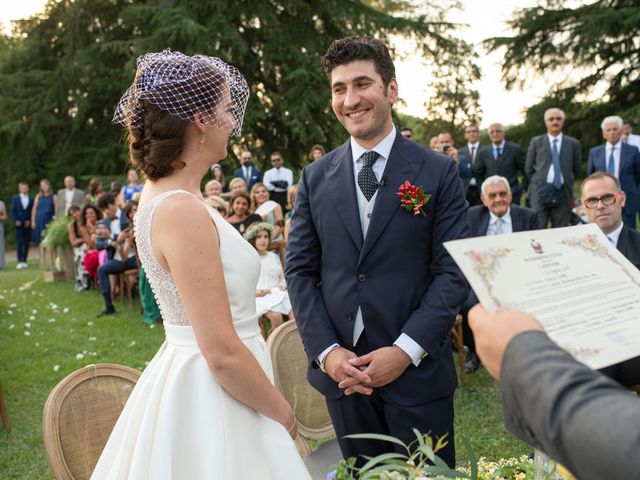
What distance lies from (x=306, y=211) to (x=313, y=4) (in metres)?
18.9

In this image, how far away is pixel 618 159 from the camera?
30.9ft

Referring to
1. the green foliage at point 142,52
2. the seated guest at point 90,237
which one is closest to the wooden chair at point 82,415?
the seated guest at point 90,237

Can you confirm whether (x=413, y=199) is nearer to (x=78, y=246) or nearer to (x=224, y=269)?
(x=224, y=269)

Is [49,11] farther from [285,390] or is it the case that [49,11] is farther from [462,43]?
[285,390]

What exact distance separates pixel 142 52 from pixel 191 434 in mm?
17831

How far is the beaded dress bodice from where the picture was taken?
202cm

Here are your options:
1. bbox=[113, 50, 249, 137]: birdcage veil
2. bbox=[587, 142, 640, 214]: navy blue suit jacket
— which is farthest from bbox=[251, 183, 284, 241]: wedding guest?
bbox=[113, 50, 249, 137]: birdcage veil

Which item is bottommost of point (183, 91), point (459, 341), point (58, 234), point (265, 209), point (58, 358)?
point (58, 234)

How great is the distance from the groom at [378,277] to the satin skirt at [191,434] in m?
0.48

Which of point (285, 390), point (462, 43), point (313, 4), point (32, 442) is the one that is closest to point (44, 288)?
point (32, 442)

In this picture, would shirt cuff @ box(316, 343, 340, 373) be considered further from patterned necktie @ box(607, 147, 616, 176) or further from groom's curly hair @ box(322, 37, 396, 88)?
patterned necktie @ box(607, 147, 616, 176)

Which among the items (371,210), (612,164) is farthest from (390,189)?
(612,164)

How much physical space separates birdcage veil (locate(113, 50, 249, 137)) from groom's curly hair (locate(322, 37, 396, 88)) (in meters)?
0.53

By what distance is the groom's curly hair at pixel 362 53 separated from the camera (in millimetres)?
2553
